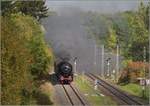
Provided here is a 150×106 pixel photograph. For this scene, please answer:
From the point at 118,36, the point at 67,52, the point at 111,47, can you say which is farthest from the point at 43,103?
the point at 118,36

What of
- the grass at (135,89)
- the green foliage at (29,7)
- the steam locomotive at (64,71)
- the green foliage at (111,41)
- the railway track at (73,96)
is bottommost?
the grass at (135,89)

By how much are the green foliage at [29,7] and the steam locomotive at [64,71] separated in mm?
8381

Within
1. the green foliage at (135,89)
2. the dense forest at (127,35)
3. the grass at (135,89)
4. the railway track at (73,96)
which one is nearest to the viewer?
the railway track at (73,96)

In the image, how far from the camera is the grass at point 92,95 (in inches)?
1757

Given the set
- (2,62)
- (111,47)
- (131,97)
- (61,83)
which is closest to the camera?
(2,62)

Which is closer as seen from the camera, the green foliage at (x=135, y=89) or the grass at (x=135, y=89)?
the green foliage at (x=135, y=89)

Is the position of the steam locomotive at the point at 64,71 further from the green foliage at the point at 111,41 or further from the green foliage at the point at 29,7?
the green foliage at the point at 111,41

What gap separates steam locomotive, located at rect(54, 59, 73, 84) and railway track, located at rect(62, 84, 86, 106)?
5.25 ft

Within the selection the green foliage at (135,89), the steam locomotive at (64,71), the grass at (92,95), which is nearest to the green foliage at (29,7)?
the steam locomotive at (64,71)

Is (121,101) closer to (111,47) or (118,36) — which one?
(111,47)

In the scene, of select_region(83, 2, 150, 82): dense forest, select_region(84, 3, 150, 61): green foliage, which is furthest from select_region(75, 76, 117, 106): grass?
select_region(84, 3, 150, 61): green foliage

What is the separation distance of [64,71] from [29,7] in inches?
715

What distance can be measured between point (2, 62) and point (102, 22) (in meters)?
109

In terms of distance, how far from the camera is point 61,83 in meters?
58.3
